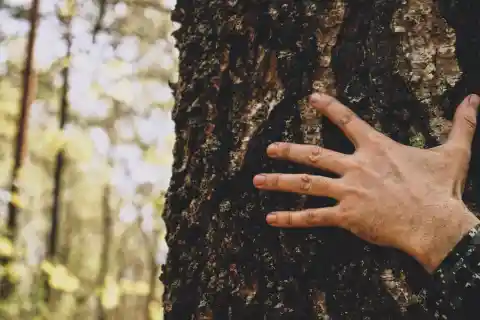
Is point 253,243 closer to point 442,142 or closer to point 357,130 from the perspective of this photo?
point 357,130

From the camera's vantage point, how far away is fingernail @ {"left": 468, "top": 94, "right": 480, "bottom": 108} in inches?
51.3

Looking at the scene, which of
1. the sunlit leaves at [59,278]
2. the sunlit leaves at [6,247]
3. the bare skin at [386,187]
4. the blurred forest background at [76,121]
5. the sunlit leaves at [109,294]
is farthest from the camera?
the sunlit leaves at [109,294]

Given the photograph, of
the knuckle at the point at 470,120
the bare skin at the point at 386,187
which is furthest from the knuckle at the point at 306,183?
the knuckle at the point at 470,120

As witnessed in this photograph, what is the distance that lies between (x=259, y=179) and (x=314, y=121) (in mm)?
187

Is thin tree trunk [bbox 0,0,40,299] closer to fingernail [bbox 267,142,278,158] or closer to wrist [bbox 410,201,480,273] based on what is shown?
fingernail [bbox 267,142,278,158]

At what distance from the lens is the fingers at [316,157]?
1.26 metres

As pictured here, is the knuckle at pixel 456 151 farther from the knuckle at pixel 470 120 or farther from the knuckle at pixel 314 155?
the knuckle at pixel 314 155

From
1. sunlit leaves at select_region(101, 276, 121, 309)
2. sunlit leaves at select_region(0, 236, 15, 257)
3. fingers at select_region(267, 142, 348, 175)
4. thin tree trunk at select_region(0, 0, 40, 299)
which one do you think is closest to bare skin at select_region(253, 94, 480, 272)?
fingers at select_region(267, 142, 348, 175)

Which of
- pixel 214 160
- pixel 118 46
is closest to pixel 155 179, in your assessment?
pixel 118 46

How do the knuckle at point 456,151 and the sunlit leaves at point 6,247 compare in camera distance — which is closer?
the knuckle at point 456,151

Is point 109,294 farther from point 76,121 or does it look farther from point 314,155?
point 314,155

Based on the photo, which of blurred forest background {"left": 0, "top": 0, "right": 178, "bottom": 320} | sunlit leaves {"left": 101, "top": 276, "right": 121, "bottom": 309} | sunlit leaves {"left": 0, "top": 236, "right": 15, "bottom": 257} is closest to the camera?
sunlit leaves {"left": 0, "top": 236, "right": 15, "bottom": 257}

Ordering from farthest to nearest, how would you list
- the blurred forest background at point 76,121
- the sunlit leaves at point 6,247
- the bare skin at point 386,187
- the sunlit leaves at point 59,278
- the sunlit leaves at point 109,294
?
the sunlit leaves at point 109,294, the blurred forest background at point 76,121, the sunlit leaves at point 59,278, the sunlit leaves at point 6,247, the bare skin at point 386,187

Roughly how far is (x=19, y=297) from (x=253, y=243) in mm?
4670
